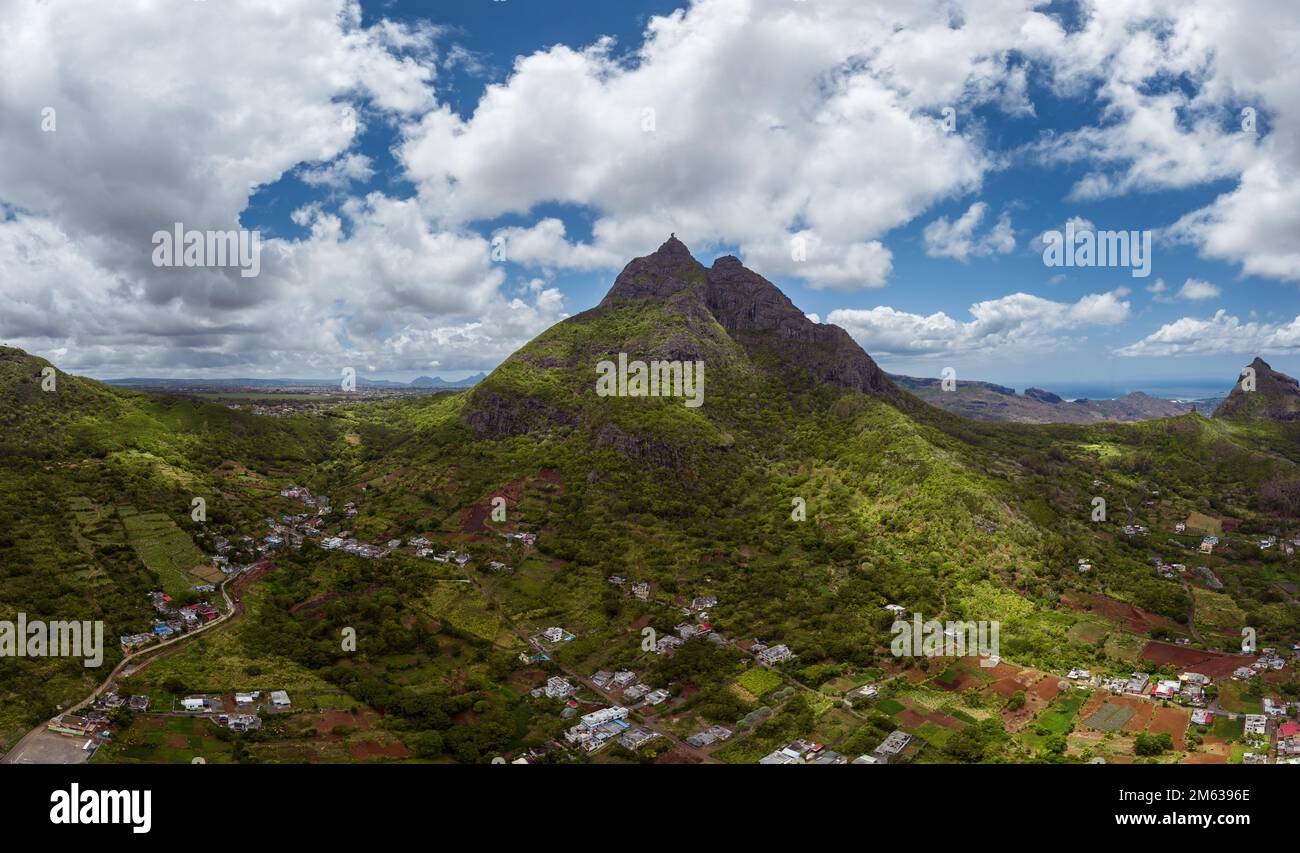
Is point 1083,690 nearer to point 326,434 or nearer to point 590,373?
point 590,373

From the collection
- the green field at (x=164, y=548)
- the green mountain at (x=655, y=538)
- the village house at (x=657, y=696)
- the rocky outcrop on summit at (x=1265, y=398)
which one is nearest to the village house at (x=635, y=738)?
the green mountain at (x=655, y=538)

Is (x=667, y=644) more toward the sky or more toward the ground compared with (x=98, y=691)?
more toward the ground

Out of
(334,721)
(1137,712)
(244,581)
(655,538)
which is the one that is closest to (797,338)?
(655,538)

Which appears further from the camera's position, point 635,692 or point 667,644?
point 667,644

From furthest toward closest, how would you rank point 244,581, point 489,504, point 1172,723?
point 489,504, point 244,581, point 1172,723

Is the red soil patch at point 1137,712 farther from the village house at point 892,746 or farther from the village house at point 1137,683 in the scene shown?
the village house at point 892,746

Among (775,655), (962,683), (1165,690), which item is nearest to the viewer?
(1165,690)

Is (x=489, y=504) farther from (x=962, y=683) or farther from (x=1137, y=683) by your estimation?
(x=1137, y=683)
